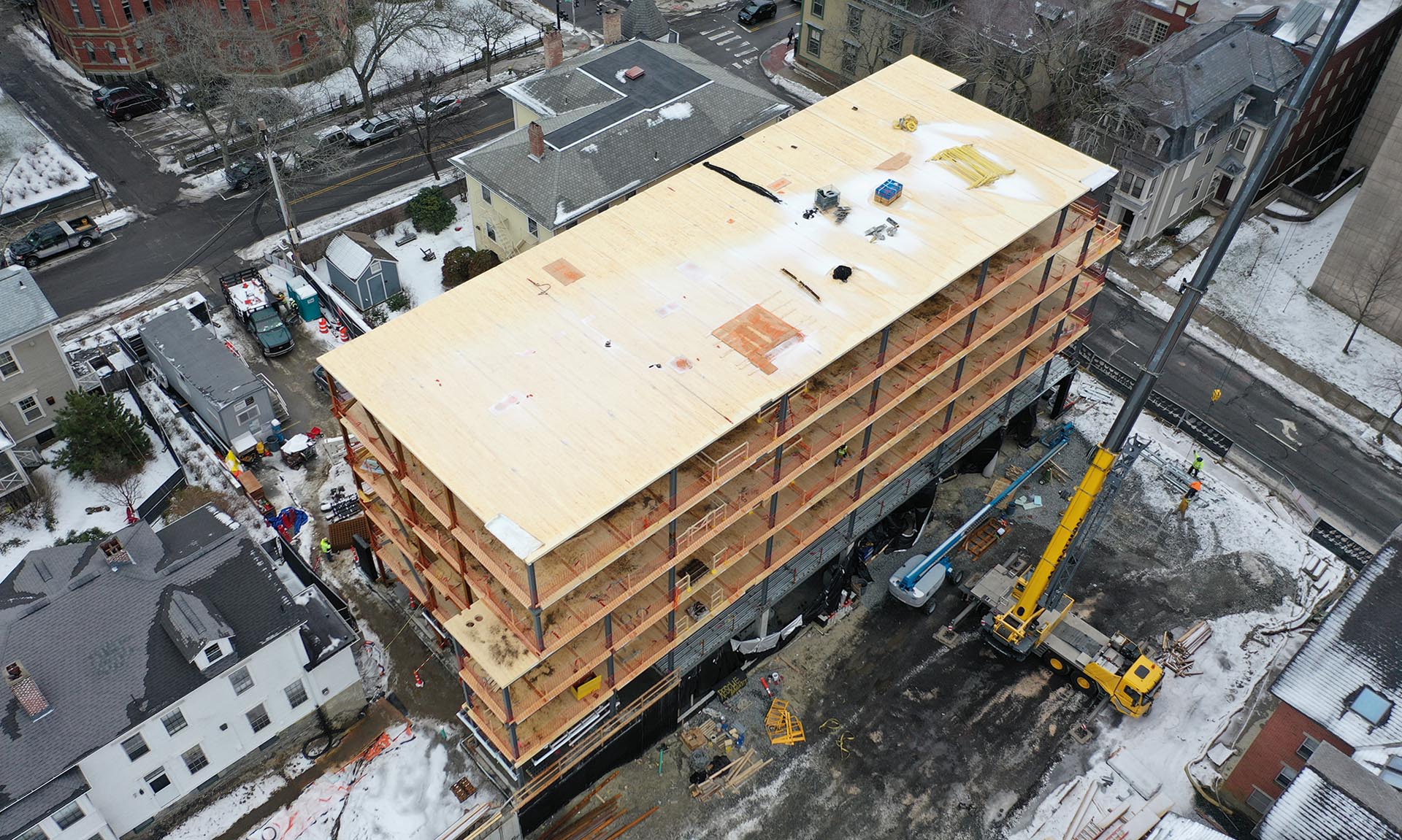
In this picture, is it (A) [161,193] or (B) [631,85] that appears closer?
(B) [631,85]

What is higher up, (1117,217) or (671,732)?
(1117,217)

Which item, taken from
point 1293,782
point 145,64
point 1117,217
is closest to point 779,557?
point 1293,782

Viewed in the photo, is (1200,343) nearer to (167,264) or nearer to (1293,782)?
(1293,782)

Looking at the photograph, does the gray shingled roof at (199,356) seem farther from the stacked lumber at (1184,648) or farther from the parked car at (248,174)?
the stacked lumber at (1184,648)

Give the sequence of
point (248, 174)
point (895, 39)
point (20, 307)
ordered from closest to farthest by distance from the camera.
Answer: point (20, 307)
point (248, 174)
point (895, 39)

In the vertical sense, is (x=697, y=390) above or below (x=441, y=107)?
above

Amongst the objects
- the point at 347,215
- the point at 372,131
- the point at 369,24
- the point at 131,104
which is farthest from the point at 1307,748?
the point at 131,104

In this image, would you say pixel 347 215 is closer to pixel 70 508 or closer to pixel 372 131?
pixel 372 131
